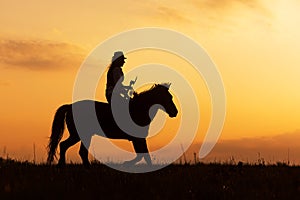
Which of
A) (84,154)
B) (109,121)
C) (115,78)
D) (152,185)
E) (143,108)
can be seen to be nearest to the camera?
(152,185)

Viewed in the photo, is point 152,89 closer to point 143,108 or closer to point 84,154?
point 143,108

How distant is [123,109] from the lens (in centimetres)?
1950

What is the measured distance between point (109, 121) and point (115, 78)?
5.03ft

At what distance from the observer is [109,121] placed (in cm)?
1939

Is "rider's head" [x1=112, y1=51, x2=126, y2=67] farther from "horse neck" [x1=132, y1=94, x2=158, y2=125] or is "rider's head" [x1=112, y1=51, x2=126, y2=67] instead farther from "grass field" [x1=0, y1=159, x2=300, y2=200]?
"grass field" [x1=0, y1=159, x2=300, y2=200]

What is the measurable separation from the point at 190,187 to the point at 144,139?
786 cm

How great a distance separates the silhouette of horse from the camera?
1867 centimetres

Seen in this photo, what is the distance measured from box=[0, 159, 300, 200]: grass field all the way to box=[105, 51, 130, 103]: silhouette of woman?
4.90 meters

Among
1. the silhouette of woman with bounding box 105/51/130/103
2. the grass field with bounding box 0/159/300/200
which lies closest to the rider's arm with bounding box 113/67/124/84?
the silhouette of woman with bounding box 105/51/130/103

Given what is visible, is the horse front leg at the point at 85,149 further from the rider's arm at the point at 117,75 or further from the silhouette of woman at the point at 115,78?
the rider's arm at the point at 117,75

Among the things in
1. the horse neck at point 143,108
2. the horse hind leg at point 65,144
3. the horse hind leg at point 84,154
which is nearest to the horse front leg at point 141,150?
the horse neck at point 143,108

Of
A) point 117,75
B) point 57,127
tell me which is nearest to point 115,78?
point 117,75

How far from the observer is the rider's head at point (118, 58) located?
19.3m

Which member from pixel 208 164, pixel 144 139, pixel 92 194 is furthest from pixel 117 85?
pixel 92 194
